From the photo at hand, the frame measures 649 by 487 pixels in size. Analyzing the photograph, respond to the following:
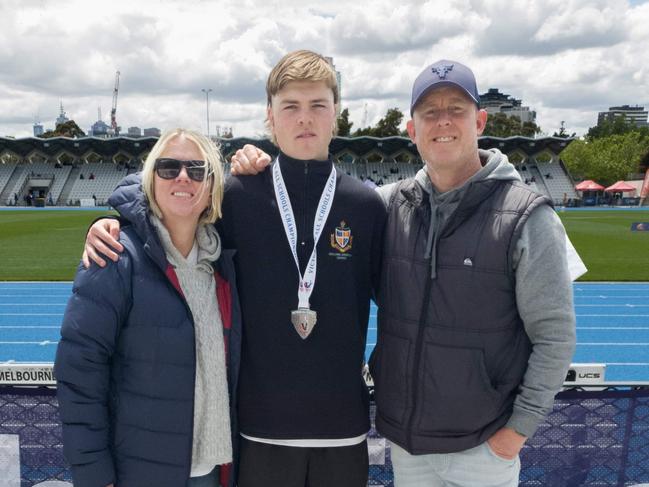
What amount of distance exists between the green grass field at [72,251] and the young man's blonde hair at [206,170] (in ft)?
41.9

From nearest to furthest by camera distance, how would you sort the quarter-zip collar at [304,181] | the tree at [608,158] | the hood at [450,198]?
the hood at [450,198] < the quarter-zip collar at [304,181] < the tree at [608,158]

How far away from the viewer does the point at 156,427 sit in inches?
83.0

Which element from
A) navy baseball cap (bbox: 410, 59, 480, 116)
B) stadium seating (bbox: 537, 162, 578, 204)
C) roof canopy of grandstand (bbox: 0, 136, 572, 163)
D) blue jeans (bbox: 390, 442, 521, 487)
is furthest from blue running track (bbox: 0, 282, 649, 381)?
stadium seating (bbox: 537, 162, 578, 204)

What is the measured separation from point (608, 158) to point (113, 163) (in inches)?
2465

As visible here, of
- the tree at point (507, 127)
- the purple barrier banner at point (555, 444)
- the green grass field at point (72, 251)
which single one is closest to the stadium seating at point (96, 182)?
the green grass field at point (72, 251)

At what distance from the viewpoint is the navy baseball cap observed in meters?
2.26

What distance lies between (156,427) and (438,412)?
3.79ft

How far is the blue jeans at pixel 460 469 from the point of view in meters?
2.25

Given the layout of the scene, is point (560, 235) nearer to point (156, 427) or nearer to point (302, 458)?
point (302, 458)

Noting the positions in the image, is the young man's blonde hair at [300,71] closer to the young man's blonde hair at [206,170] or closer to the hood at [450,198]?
the young man's blonde hair at [206,170]

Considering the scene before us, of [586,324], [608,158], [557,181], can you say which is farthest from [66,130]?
[586,324]

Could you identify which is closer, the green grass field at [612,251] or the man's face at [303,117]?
the man's face at [303,117]

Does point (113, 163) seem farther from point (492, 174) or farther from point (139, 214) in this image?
point (492, 174)

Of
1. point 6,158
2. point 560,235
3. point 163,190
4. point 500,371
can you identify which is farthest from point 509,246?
point 6,158
